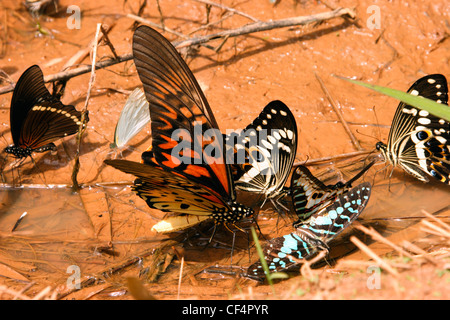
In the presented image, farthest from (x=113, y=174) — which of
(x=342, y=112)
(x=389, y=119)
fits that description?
(x=389, y=119)

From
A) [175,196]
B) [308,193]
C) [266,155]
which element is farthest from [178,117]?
[308,193]

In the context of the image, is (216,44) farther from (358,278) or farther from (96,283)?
(358,278)

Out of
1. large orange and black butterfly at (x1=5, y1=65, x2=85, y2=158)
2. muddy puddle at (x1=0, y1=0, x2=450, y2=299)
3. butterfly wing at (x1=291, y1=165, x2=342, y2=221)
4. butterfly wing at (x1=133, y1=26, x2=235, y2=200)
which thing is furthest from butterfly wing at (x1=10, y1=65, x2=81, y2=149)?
butterfly wing at (x1=291, y1=165, x2=342, y2=221)

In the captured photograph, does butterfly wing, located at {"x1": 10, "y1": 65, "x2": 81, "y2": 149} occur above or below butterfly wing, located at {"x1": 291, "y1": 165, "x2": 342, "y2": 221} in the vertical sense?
above

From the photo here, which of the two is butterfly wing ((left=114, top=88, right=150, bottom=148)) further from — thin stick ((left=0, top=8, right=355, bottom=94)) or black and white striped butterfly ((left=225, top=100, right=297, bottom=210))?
black and white striped butterfly ((left=225, top=100, right=297, bottom=210))

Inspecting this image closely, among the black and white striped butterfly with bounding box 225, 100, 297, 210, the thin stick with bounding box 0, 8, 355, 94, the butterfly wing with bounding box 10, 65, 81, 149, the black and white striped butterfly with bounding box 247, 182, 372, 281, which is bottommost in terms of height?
the black and white striped butterfly with bounding box 247, 182, 372, 281

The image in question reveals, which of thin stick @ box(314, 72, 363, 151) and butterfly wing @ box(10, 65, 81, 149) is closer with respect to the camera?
butterfly wing @ box(10, 65, 81, 149)

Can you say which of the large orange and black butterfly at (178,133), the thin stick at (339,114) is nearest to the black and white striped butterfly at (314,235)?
the large orange and black butterfly at (178,133)
